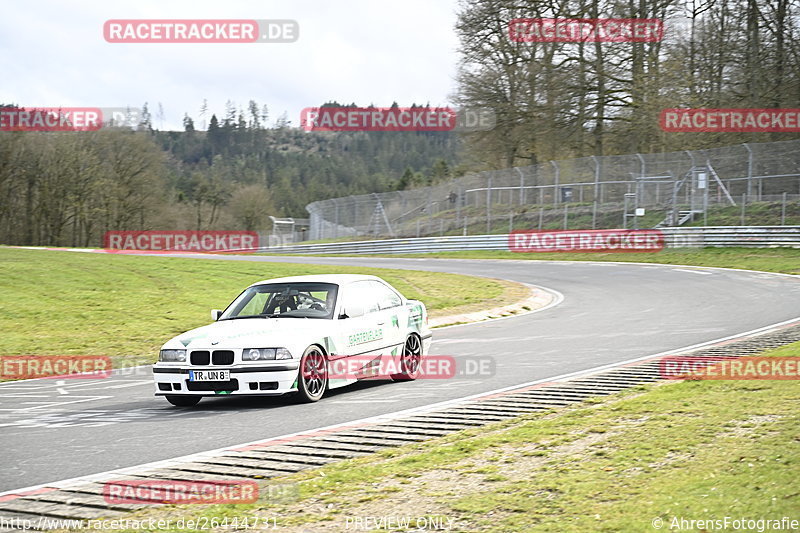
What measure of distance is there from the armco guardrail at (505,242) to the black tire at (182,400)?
3018 centimetres

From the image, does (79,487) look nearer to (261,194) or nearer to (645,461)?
(645,461)

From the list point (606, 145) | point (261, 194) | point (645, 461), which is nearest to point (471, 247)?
point (606, 145)

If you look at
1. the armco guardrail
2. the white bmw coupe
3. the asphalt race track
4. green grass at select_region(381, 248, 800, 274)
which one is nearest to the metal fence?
the armco guardrail

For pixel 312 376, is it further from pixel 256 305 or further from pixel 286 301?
pixel 256 305

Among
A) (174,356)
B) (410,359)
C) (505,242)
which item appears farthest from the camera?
(505,242)

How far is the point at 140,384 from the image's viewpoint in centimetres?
1229

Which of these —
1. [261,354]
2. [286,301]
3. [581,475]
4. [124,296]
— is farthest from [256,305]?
[124,296]

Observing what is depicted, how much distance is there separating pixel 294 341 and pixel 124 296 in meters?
14.6

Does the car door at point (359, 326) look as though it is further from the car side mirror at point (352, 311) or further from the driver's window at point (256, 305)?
the driver's window at point (256, 305)

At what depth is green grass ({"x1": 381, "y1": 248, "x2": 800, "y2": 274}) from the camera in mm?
31438

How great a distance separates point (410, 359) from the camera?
465 inches

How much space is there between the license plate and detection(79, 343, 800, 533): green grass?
2858mm

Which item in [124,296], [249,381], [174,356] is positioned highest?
[174,356]

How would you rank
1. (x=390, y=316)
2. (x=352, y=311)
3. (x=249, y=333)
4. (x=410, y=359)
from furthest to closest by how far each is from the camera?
(x=410, y=359)
(x=390, y=316)
(x=352, y=311)
(x=249, y=333)
